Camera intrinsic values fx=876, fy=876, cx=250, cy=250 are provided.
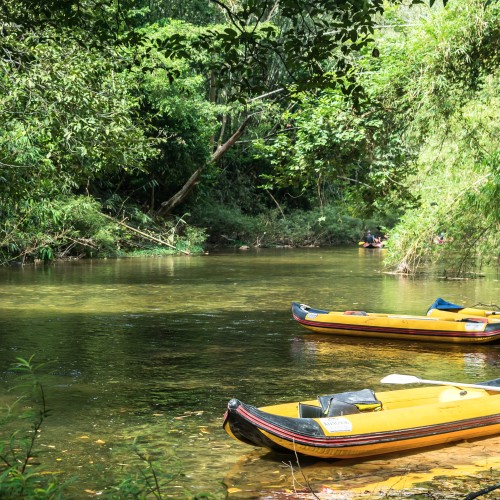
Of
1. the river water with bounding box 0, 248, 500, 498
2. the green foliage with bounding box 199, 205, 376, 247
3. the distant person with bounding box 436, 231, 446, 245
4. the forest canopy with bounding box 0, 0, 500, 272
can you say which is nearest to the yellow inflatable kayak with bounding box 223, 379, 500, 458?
the river water with bounding box 0, 248, 500, 498

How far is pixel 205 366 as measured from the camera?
1080 centimetres

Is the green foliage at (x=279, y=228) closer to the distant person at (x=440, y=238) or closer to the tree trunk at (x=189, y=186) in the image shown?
the tree trunk at (x=189, y=186)

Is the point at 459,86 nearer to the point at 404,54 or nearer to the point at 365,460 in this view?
the point at 404,54

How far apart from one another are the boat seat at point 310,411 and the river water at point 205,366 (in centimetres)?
44

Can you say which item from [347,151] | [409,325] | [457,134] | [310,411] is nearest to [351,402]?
[310,411]

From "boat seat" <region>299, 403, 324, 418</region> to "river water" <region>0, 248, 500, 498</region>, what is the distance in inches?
17.5

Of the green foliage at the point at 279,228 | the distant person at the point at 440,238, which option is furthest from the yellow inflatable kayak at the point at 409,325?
the green foliage at the point at 279,228

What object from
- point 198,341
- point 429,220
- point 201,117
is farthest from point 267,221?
point 198,341

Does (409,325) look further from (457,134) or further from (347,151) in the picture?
(457,134)

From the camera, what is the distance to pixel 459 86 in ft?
51.7

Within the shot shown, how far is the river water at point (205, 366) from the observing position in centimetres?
655

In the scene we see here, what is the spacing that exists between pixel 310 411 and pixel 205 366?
12.6 ft

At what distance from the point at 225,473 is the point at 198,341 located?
20.6 ft

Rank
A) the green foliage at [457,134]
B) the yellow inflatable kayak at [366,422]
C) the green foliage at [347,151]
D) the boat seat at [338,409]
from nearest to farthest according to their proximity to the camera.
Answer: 1. the yellow inflatable kayak at [366,422]
2. the boat seat at [338,409]
3. the green foliage at [457,134]
4. the green foliage at [347,151]
